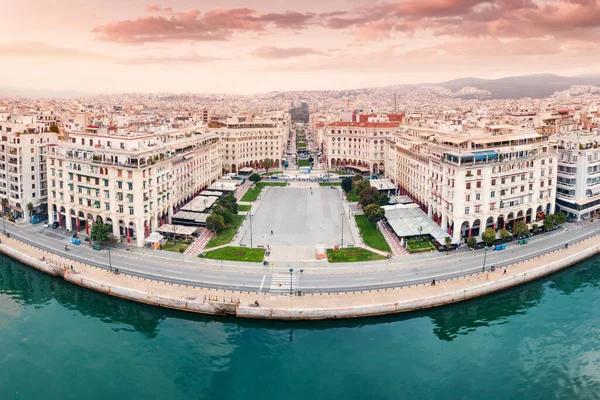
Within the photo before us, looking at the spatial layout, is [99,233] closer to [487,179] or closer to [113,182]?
[113,182]

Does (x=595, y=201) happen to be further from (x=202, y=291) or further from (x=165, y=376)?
(x=165, y=376)

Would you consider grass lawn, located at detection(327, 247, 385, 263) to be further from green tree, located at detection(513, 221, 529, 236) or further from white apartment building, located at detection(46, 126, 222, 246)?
white apartment building, located at detection(46, 126, 222, 246)

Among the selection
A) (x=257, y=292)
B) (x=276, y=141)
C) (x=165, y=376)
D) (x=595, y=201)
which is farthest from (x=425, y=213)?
(x=276, y=141)

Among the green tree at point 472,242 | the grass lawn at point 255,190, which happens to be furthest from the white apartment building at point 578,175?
the grass lawn at point 255,190

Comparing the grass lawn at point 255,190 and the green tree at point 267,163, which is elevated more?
the green tree at point 267,163

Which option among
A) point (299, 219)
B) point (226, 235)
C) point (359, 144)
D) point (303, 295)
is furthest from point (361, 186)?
point (303, 295)

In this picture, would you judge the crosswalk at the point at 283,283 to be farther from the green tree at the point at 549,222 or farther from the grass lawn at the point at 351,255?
the green tree at the point at 549,222

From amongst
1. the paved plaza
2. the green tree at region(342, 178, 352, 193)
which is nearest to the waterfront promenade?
the paved plaza
